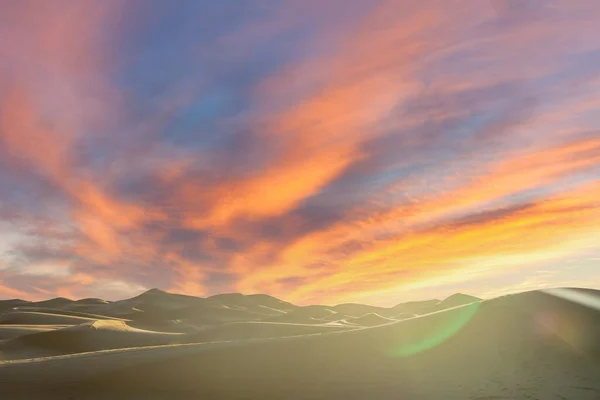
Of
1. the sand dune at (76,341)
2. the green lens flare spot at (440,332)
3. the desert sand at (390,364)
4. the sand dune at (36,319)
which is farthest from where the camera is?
the sand dune at (36,319)

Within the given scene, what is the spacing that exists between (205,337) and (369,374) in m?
22.9

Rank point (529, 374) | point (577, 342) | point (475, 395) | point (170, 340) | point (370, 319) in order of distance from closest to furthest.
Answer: point (475, 395)
point (529, 374)
point (577, 342)
point (170, 340)
point (370, 319)

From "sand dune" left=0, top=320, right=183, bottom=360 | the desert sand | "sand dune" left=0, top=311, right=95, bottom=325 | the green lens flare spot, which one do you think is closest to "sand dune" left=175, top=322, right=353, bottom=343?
"sand dune" left=0, top=320, right=183, bottom=360

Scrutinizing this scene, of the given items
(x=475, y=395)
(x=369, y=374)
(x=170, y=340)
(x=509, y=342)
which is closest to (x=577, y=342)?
(x=509, y=342)

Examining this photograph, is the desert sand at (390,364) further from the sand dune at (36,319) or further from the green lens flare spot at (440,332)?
the sand dune at (36,319)

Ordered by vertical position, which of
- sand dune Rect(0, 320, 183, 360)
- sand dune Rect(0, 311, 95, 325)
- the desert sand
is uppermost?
sand dune Rect(0, 311, 95, 325)

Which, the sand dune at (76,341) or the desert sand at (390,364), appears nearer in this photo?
the desert sand at (390,364)

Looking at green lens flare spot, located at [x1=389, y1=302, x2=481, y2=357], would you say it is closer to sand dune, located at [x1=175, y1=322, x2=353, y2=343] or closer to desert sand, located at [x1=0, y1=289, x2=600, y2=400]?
desert sand, located at [x1=0, y1=289, x2=600, y2=400]

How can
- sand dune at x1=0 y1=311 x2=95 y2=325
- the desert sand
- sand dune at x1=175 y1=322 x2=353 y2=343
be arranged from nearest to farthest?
the desert sand
sand dune at x1=175 y1=322 x2=353 y2=343
sand dune at x1=0 y1=311 x2=95 y2=325

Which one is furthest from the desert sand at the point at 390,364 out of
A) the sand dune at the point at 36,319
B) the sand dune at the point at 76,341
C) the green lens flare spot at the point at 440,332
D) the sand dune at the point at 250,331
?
the sand dune at the point at 36,319

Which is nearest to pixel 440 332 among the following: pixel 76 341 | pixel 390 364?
pixel 390 364

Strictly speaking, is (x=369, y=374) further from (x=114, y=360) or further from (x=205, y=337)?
(x=205, y=337)

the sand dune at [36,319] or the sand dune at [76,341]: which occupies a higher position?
the sand dune at [36,319]

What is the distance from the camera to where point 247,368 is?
12484mm
